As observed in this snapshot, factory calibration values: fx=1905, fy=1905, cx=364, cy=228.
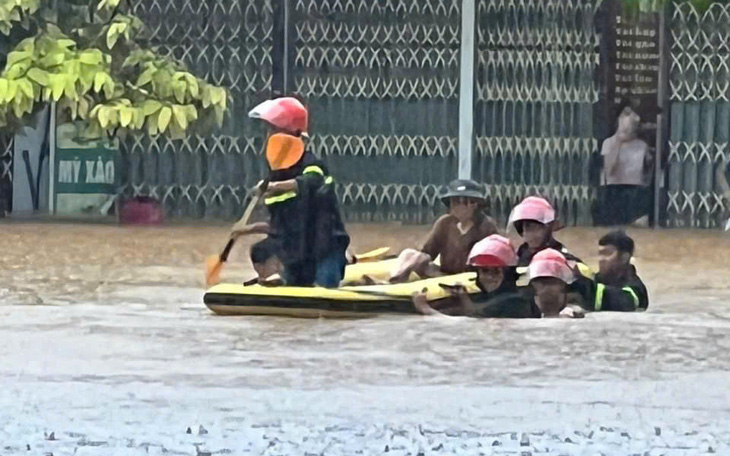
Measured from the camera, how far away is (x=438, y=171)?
64.9 ft

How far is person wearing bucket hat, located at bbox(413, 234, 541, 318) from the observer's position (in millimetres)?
10992

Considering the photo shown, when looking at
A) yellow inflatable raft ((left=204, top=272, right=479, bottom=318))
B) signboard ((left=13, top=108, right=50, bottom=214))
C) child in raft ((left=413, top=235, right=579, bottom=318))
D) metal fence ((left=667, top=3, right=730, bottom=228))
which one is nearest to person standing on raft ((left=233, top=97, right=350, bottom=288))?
yellow inflatable raft ((left=204, top=272, right=479, bottom=318))

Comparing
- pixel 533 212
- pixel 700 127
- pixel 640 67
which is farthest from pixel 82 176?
pixel 533 212

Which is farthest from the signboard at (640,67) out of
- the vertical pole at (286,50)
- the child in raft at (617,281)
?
the child in raft at (617,281)

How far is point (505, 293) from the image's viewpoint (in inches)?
438

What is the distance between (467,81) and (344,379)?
1078 cm

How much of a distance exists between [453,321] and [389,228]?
796 centimetres

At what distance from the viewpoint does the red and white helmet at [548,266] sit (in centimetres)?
1091

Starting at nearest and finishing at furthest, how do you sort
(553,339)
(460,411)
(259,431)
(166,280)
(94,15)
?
(259,431)
(460,411)
(553,339)
(166,280)
(94,15)

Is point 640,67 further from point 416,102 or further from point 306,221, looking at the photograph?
point 306,221

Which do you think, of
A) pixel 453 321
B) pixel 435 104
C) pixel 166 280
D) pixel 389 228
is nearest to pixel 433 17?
pixel 435 104

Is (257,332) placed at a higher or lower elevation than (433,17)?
lower

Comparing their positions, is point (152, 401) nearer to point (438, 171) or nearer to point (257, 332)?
point (257, 332)

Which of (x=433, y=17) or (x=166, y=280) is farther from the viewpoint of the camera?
(x=433, y=17)
